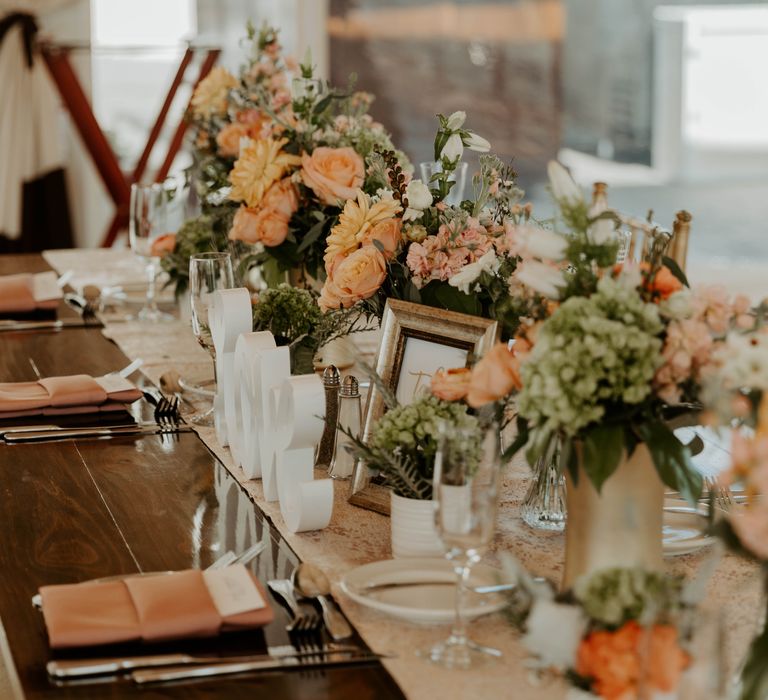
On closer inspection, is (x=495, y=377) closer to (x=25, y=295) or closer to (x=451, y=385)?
(x=451, y=385)

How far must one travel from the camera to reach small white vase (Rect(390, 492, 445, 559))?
149 centimetres

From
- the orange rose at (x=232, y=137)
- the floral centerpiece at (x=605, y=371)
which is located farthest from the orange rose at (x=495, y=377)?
the orange rose at (x=232, y=137)

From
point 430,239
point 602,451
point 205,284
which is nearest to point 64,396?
point 205,284

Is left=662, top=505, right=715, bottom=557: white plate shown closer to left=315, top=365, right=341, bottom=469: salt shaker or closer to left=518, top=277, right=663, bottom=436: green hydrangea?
left=518, top=277, right=663, bottom=436: green hydrangea

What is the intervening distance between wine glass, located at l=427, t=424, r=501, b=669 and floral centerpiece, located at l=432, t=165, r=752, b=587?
0.19ft

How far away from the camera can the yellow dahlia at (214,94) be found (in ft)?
9.69

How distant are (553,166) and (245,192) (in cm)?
115

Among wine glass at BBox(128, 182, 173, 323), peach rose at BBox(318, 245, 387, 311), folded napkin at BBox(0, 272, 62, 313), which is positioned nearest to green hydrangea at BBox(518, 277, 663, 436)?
peach rose at BBox(318, 245, 387, 311)

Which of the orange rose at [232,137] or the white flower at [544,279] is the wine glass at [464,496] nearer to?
the white flower at [544,279]

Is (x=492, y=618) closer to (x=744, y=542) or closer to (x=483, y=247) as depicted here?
(x=744, y=542)

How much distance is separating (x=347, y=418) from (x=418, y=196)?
0.33 meters

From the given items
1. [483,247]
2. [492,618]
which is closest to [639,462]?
[492,618]

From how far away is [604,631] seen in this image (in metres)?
0.98

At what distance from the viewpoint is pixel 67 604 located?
1.30 m
